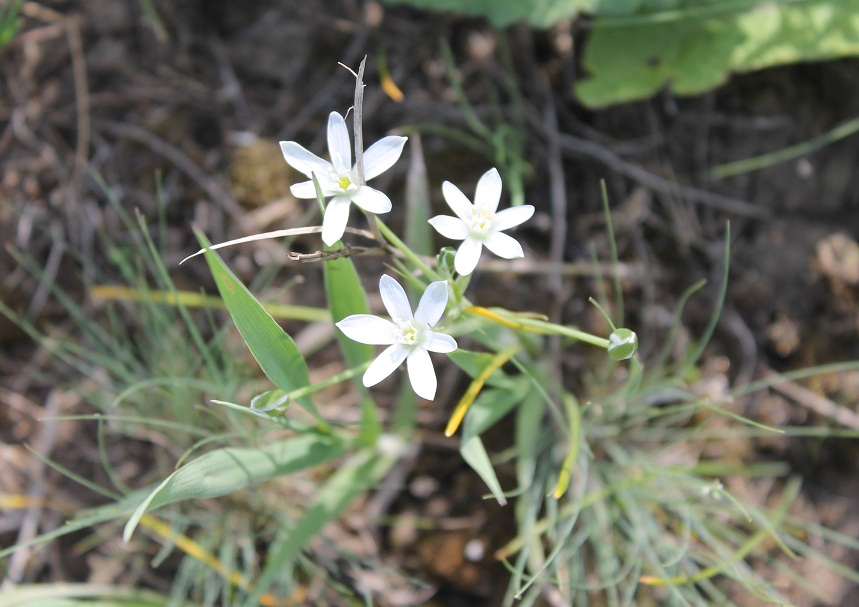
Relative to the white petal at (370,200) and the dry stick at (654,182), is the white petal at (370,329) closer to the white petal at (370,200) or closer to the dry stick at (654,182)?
the white petal at (370,200)

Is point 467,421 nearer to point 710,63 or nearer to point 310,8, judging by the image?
point 710,63

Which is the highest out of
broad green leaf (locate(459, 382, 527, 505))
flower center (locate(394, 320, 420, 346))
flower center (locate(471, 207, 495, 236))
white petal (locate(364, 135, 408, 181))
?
white petal (locate(364, 135, 408, 181))

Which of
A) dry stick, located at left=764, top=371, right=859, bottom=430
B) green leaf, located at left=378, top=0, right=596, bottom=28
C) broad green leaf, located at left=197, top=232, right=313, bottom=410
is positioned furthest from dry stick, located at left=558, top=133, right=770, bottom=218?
broad green leaf, located at left=197, top=232, right=313, bottom=410

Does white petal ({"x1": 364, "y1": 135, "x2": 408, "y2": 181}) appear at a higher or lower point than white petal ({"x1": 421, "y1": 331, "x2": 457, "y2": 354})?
higher

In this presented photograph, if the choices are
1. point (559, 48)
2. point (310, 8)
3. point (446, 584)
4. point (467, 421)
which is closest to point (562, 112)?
point (559, 48)

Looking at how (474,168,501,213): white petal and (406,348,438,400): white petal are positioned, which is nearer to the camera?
(406,348,438,400): white petal

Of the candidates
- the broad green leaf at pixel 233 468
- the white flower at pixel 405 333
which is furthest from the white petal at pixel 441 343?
the broad green leaf at pixel 233 468

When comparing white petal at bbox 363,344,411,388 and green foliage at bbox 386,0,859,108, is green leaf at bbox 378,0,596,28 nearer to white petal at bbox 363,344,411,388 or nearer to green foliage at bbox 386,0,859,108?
green foliage at bbox 386,0,859,108

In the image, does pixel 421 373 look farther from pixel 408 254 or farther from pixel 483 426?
pixel 483 426
